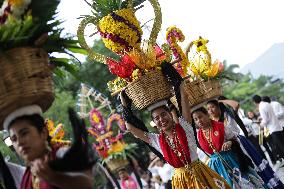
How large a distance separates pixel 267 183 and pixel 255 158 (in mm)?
373

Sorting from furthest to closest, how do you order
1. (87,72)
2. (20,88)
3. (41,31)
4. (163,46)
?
(87,72), (163,46), (41,31), (20,88)

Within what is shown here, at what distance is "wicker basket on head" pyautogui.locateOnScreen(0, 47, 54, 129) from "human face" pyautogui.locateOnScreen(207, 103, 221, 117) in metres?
4.13

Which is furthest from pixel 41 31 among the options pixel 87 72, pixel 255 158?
pixel 87 72

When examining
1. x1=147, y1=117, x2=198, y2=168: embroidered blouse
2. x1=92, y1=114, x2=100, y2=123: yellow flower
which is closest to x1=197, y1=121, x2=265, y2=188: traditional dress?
x1=147, y1=117, x2=198, y2=168: embroidered blouse

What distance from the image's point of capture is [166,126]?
530 cm

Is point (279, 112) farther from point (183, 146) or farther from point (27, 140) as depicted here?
point (27, 140)

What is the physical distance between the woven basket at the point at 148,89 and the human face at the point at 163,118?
0.18m

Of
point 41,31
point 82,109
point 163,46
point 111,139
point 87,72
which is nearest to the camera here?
point 41,31

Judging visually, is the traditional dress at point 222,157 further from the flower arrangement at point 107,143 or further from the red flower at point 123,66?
the flower arrangement at point 107,143

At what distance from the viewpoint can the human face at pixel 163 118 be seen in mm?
5219

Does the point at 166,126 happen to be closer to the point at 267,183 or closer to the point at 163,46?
the point at 163,46

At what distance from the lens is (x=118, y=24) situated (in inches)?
203

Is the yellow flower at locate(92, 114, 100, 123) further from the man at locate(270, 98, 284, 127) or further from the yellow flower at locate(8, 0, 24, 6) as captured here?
the yellow flower at locate(8, 0, 24, 6)

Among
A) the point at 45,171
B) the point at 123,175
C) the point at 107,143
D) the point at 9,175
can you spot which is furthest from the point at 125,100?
the point at 107,143
